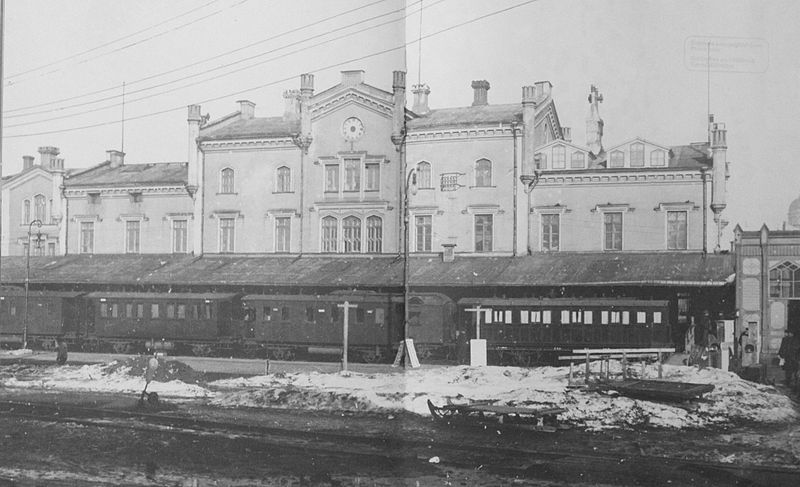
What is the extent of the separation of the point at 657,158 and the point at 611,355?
2.40 m

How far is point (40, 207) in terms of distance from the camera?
1005 centimetres

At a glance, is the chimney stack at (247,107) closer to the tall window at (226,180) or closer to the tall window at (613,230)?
the tall window at (226,180)

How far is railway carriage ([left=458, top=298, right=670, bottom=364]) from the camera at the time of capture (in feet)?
29.6

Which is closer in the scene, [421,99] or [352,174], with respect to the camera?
[421,99]

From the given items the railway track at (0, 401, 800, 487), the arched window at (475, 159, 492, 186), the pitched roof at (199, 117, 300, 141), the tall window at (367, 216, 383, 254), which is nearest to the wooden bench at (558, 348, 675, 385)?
the railway track at (0, 401, 800, 487)

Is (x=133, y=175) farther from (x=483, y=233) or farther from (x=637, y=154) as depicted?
(x=637, y=154)

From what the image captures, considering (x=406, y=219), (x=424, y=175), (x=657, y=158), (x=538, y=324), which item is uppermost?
(x=657, y=158)

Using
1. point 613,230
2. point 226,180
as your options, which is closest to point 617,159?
point 613,230

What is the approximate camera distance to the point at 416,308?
932 centimetres

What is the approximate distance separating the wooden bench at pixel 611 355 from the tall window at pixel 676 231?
1.29m

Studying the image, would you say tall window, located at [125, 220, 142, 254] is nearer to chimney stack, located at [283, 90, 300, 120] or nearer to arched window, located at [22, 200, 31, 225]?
arched window, located at [22, 200, 31, 225]

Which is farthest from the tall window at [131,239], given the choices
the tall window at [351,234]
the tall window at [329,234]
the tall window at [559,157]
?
the tall window at [559,157]

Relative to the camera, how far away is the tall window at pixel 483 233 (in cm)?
879

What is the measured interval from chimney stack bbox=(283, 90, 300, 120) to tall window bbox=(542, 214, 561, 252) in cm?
343
